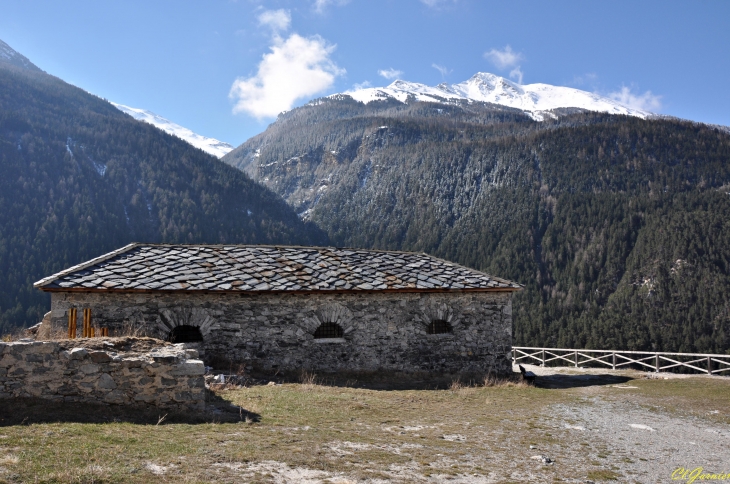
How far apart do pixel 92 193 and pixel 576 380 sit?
103 m

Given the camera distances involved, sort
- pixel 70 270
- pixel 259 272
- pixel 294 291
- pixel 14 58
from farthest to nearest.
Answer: pixel 14 58, pixel 259 272, pixel 294 291, pixel 70 270

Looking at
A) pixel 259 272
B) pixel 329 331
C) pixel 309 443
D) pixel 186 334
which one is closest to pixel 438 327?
pixel 329 331

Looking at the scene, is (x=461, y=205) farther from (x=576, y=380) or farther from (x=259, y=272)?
(x=259, y=272)

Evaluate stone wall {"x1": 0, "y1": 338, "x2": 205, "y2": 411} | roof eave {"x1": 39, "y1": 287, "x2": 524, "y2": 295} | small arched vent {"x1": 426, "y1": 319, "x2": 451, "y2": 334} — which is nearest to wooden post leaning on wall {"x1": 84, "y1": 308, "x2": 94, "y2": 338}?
roof eave {"x1": 39, "y1": 287, "x2": 524, "y2": 295}

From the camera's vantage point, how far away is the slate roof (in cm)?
1310

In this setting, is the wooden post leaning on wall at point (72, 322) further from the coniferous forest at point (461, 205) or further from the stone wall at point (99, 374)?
the coniferous forest at point (461, 205)

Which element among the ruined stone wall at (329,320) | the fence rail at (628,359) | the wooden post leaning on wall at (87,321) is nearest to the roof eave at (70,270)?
the ruined stone wall at (329,320)

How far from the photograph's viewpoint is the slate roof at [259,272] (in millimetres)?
13102

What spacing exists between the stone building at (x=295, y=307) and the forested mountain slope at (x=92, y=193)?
65.8 metres

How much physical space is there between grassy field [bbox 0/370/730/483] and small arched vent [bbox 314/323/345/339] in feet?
9.39

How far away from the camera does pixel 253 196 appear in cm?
11838

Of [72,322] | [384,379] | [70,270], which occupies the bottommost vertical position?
[384,379]

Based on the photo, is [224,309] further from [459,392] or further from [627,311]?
[627,311]

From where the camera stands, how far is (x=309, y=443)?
6895 mm
